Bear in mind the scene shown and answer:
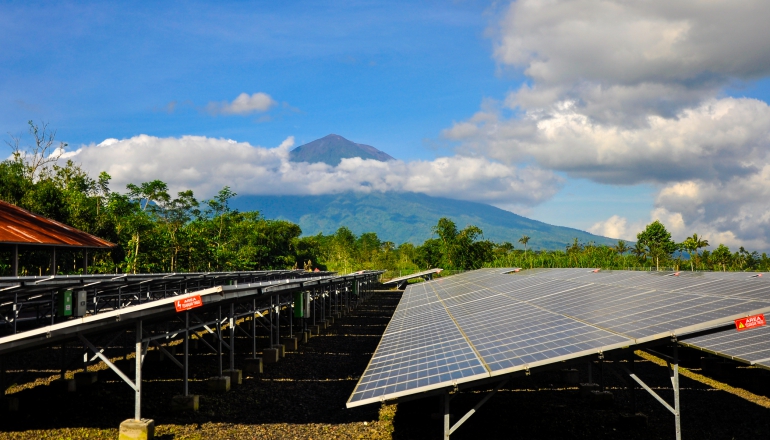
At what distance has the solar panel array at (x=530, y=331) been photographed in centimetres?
729

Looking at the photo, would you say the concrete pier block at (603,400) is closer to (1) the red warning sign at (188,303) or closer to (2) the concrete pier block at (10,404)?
(1) the red warning sign at (188,303)

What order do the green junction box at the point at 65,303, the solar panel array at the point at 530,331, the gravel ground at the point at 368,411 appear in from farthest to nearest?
the green junction box at the point at 65,303 < the gravel ground at the point at 368,411 < the solar panel array at the point at 530,331

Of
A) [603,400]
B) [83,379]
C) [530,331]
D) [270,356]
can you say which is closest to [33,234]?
[83,379]

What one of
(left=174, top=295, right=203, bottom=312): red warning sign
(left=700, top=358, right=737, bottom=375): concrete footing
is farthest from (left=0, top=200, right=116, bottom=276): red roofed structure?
(left=700, top=358, right=737, bottom=375): concrete footing

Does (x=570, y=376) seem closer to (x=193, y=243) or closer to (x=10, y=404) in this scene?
(x=10, y=404)

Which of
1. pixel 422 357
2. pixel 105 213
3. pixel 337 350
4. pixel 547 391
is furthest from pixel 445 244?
pixel 422 357

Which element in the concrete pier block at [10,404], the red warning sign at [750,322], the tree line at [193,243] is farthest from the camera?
the tree line at [193,243]

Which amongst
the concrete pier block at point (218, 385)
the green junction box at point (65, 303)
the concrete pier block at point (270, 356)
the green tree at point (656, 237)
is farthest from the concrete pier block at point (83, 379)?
the green tree at point (656, 237)

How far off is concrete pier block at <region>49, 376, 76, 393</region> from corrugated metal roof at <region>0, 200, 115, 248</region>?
9383mm

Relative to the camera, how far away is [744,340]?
9992 millimetres

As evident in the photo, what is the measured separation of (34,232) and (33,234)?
1.40ft

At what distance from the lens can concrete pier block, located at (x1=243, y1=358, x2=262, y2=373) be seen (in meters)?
17.0

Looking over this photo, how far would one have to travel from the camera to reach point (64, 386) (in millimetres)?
14172

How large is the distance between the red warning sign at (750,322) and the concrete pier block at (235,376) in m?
12.0
